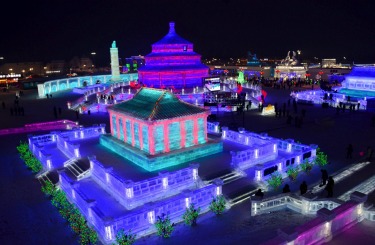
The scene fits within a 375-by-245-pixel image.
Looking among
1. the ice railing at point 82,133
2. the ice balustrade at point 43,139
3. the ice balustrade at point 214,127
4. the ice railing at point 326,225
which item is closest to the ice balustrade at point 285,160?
the ice railing at point 326,225

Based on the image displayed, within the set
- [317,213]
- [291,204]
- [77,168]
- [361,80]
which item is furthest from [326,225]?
[361,80]

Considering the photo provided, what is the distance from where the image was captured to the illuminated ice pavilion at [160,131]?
17531 millimetres

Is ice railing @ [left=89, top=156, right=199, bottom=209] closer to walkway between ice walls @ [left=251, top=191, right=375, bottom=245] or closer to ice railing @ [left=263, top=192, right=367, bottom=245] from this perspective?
walkway between ice walls @ [left=251, top=191, right=375, bottom=245]

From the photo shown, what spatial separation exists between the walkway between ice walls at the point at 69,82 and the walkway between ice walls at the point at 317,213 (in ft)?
144

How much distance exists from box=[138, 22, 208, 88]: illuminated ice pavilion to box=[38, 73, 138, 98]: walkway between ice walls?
16.5 m

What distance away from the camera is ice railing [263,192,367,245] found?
9.44 m

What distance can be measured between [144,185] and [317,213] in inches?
284

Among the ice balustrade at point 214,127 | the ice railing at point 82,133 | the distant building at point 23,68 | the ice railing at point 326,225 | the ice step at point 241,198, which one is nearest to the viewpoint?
the ice railing at point 326,225

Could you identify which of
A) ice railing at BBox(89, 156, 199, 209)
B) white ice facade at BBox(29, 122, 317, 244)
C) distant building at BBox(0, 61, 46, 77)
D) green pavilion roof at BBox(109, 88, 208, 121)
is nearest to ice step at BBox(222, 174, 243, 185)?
white ice facade at BBox(29, 122, 317, 244)

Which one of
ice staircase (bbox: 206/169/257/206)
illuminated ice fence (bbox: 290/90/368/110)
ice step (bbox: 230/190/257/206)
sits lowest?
ice step (bbox: 230/190/257/206)

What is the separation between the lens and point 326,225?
34.0ft

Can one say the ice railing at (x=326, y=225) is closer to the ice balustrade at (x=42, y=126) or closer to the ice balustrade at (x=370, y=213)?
the ice balustrade at (x=370, y=213)

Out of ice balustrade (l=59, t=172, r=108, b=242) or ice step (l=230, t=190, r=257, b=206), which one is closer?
ice balustrade (l=59, t=172, r=108, b=242)

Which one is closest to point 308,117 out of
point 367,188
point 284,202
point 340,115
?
point 340,115
